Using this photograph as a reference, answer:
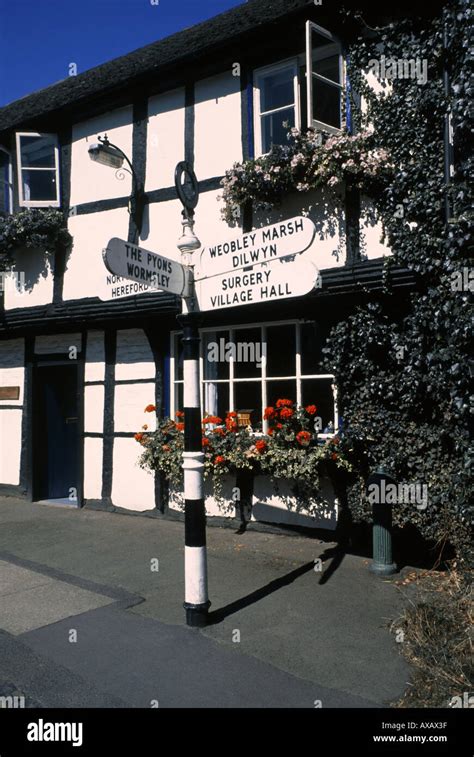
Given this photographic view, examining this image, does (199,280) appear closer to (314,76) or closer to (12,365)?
(314,76)

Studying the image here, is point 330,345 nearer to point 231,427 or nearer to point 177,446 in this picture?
point 231,427

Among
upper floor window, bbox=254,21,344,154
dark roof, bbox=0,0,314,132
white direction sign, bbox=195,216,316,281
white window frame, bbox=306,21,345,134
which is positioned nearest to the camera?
white direction sign, bbox=195,216,316,281

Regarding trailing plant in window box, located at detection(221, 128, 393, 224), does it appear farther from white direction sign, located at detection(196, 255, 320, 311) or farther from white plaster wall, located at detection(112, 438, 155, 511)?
white plaster wall, located at detection(112, 438, 155, 511)

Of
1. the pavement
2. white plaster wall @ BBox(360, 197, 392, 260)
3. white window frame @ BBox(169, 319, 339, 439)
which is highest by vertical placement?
white plaster wall @ BBox(360, 197, 392, 260)

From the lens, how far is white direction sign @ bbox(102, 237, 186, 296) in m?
3.75

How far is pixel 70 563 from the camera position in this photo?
6016 millimetres

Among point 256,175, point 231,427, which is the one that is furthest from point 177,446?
point 256,175

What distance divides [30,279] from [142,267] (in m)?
5.78

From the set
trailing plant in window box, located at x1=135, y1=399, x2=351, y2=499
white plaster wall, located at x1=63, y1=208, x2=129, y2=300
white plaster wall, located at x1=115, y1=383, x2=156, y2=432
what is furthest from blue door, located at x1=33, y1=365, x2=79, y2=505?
trailing plant in window box, located at x1=135, y1=399, x2=351, y2=499

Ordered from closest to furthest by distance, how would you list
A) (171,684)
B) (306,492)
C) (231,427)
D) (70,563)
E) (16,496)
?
(171,684)
(70,563)
(306,492)
(231,427)
(16,496)

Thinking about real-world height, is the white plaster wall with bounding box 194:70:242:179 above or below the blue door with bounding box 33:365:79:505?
above

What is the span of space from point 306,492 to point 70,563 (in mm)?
2473

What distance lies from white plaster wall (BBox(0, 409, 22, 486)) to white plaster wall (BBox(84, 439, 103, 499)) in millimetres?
1544

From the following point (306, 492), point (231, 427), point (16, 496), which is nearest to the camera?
point (306, 492)
